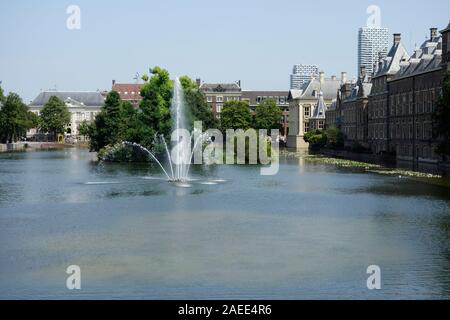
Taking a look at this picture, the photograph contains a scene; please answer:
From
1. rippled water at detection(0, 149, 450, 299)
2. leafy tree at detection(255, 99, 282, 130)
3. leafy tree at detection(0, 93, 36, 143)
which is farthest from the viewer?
leafy tree at detection(255, 99, 282, 130)

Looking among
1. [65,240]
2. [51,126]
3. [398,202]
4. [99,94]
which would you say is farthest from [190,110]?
[99,94]

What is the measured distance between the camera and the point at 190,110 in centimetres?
8931

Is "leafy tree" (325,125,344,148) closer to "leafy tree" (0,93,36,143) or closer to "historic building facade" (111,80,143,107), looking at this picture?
"leafy tree" (0,93,36,143)

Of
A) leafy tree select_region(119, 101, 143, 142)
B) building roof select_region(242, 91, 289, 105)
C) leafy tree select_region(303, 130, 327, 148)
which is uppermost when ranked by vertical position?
building roof select_region(242, 91, 289, 105)

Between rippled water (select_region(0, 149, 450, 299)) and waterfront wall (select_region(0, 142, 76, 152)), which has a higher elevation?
waterfront wall (select_region(0, 142, 76, 152))

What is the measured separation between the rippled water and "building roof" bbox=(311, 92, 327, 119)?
8777cm

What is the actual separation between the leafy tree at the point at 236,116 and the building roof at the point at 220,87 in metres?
24.2

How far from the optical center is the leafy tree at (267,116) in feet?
488

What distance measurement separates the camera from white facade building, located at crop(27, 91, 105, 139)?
597 ft

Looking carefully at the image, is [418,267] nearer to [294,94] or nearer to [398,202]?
[398,202]

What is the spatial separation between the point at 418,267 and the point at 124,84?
17234cm

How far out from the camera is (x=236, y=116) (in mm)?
143375

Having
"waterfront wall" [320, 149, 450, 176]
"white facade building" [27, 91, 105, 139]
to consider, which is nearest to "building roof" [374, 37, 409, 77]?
"waterfront wall" [320, 149, 450, 176]

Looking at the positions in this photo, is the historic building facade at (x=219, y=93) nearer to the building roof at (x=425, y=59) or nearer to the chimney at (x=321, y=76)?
the chimney at (x=321, y=76)
